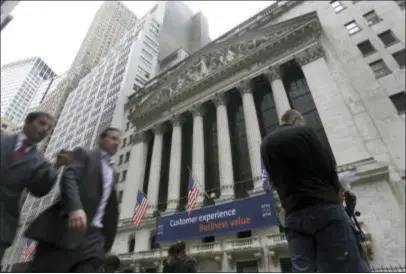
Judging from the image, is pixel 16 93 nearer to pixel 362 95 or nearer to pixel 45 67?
pixel 45 67

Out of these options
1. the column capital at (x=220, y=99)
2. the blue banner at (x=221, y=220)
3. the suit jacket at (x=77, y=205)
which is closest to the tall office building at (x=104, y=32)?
the column capital at (x=220, y=99)

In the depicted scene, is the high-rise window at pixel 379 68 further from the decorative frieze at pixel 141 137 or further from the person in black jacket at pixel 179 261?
the decorative frieze at pixel 141 137

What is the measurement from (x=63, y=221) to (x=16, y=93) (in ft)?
205

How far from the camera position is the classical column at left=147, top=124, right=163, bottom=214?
2566cm

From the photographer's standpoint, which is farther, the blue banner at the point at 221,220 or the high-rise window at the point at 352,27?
the high-rise window at the point at 352,27

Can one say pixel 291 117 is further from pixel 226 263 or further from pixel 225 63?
pixel 225 63

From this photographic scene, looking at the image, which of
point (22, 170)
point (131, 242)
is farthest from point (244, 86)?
point (22, 170)

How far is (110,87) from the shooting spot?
50312 millimetres

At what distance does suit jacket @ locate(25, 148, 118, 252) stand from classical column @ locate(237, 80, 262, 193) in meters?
17.7

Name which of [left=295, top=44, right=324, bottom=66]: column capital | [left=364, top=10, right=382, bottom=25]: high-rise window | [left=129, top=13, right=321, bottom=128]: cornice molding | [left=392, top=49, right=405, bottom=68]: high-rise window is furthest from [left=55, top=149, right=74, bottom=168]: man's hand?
[left=364, top=10, right=382, bottom=25]: high-rise window

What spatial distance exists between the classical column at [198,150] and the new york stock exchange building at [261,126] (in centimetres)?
12

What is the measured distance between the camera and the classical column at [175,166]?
23.9 meters

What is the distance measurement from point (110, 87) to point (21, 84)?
61.1 ft

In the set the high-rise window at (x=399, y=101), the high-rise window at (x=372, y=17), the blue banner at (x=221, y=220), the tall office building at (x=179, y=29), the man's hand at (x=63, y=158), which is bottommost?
the man's hand at (x=63, y=158)
